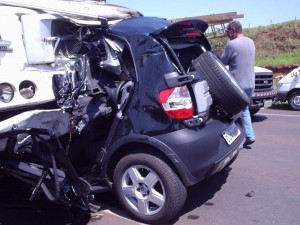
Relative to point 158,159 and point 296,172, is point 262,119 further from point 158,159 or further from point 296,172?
point 158,159

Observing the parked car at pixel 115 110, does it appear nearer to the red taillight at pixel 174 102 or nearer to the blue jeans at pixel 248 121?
the red taillight at pixel 174 102

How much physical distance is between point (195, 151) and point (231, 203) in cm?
102

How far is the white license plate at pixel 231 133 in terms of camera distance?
3943mm

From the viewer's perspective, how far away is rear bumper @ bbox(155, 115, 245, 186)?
348 centimetres

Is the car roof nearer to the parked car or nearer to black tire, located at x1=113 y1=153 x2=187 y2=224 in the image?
the parked car

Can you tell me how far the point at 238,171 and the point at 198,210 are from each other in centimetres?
140

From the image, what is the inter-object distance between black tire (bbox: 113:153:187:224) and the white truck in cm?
853

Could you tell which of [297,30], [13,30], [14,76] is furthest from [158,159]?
[297,30]

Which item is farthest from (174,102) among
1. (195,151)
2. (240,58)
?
(240,58)

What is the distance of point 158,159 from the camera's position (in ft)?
11.7

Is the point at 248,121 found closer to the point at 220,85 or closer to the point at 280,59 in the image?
the point at 220,85

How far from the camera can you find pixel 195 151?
138 inches

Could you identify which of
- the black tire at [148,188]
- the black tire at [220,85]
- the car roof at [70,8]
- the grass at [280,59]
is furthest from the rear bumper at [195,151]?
the grass at [280,59]

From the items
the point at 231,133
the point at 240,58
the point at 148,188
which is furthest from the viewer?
the point at 240,58
